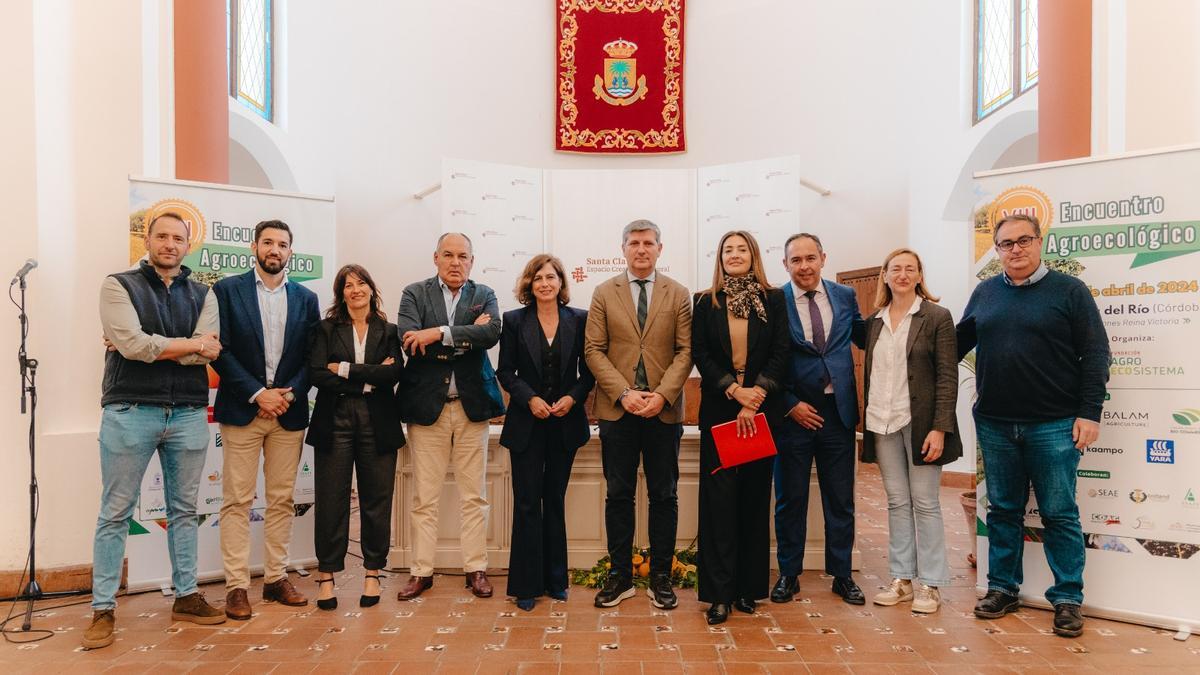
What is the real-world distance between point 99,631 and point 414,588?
4.13 feet

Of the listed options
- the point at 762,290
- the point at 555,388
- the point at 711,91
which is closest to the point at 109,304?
the point at 555,388

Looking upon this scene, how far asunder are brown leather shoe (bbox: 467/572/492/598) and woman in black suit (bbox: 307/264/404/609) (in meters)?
0.44

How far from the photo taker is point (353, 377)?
3.31 m

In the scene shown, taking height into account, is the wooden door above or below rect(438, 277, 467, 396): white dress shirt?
above

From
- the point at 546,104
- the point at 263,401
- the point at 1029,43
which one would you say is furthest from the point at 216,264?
the point at 1029,43

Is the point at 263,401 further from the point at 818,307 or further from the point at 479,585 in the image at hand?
the point at 818,307

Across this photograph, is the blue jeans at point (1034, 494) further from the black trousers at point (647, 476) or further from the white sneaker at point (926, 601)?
the black trousers at point (647, 476)

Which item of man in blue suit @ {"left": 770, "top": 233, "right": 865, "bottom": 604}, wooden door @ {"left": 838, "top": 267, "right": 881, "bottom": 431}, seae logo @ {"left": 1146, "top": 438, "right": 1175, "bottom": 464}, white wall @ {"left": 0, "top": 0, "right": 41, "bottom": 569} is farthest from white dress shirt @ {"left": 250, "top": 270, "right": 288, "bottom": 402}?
wooden door @ {"left": 838, "top": 267, "right": 881, "bottom": 431}

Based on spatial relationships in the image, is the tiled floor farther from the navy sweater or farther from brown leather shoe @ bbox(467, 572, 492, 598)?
the navy sweater

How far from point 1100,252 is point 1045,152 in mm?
1218

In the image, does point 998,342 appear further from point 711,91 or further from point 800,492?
point 711,91

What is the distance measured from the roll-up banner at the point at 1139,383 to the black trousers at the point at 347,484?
9.29 ft

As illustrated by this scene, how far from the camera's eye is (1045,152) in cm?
428

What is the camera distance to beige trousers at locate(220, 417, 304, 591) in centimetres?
334
